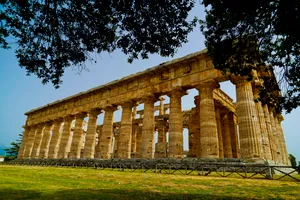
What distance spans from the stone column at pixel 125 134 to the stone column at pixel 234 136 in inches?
519

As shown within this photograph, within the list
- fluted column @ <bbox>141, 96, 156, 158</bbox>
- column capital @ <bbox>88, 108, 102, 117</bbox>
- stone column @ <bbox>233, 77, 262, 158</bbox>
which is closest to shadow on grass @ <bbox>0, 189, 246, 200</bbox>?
stone column @ <bbox>233, 77, 262, 158</bbox>

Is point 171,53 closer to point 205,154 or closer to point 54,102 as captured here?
point 205,154

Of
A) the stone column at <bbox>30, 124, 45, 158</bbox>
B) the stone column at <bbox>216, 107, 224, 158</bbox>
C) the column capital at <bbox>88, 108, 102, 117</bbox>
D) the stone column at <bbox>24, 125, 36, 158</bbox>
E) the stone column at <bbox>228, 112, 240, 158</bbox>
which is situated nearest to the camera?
the stone column at <bbox>216, 107, 224, 158</bbox>

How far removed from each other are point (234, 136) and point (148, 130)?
40.1 ft

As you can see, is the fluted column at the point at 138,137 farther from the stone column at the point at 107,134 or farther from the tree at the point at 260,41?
the tree at the point at 260,41

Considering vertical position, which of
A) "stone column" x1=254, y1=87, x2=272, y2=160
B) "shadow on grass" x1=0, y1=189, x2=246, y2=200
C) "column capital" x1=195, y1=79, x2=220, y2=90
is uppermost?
"column capital" x1=195, y1=79, x2=220, y2=90

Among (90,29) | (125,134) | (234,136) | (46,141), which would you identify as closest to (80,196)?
(90,29)

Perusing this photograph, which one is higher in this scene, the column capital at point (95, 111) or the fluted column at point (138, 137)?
the column capital at point (95, 111)

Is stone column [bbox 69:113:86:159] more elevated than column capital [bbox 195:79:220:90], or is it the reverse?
column capital [bbox 195:79:220:90]

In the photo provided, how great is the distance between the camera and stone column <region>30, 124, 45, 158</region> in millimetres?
37125

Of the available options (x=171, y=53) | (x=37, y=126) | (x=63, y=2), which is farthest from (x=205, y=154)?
(x=37, y=126)

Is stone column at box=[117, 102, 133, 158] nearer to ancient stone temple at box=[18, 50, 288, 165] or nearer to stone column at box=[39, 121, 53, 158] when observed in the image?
ancient stone temple at box=[18, 50, 288, 165]

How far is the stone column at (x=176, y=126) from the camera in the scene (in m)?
19.6

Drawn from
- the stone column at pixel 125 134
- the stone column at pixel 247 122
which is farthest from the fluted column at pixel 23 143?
the stone column at pixel 247 122
